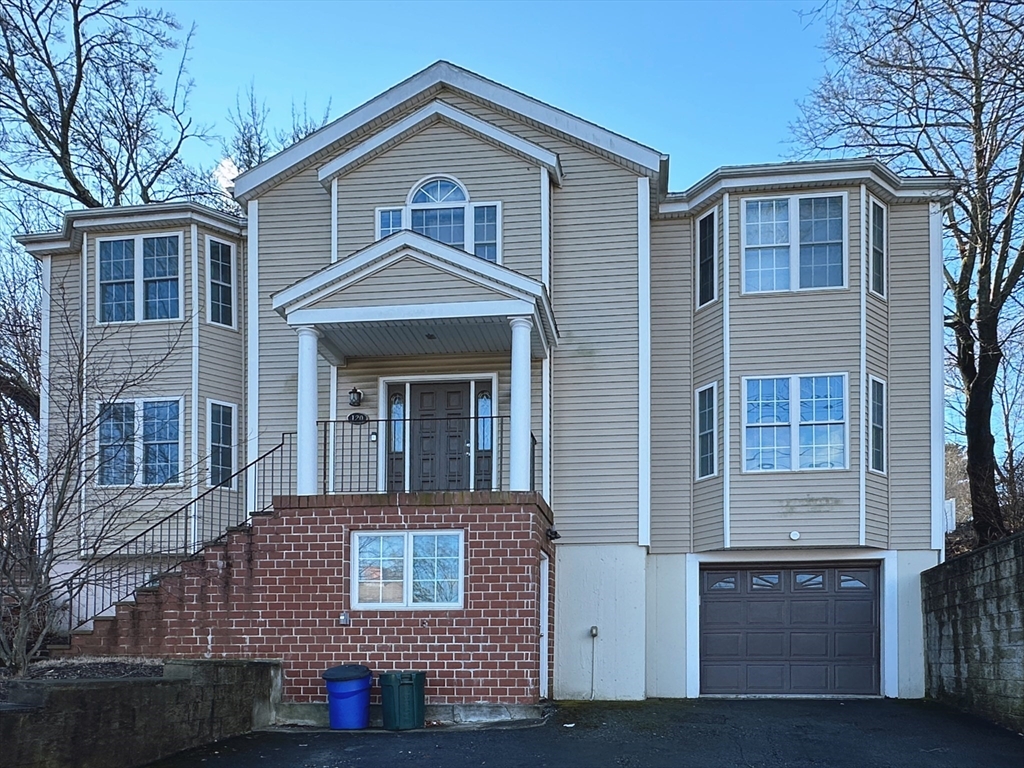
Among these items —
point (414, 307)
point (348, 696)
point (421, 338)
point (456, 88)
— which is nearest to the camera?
point (348, 696)

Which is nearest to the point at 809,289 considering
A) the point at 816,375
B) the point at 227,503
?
the point at 816,375

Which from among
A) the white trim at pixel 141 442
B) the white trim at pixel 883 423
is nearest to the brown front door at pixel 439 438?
the white trim at pixel 141 442

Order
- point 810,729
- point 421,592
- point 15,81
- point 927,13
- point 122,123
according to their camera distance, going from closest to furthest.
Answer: point 927,13 < point 810,729 < point 421,592 < point 15,81 < point 122,123

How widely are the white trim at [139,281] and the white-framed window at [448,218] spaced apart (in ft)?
10.7

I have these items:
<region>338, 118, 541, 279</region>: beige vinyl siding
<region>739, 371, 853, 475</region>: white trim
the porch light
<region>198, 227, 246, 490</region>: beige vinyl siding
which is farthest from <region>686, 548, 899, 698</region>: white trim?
<region>198, 227, 246, 490</region>: beige vinyl siding

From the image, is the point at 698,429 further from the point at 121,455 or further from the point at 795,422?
the point at 121,455

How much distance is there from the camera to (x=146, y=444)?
1627 centimetres

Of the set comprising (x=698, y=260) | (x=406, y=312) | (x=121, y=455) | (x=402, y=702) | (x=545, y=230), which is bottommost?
(x=402, y=702)

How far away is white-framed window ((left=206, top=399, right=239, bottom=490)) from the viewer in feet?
53.7

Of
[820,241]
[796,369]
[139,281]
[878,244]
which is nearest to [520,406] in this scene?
[796,369]

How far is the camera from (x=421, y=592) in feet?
42.5

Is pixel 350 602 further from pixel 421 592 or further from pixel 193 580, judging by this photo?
pixel 193 580

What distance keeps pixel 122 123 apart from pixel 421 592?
50.8 ft

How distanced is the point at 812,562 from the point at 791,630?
1.03 m
